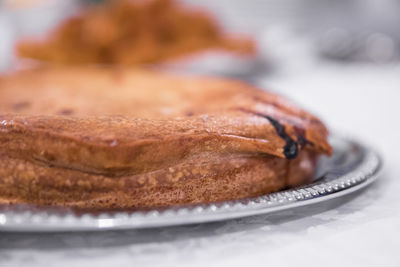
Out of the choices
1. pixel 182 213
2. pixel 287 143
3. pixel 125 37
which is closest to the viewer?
pixel 182 213

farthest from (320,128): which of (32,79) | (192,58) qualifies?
(192,58)

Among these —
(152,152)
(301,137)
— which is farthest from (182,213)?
(301,137)

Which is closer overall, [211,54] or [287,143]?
[287,143]

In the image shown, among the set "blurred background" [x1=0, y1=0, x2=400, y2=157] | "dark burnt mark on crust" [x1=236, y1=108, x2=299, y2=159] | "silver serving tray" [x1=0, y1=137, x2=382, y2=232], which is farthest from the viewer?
"blurred background" [x1=0, y1=0, x2=400, y2=157]

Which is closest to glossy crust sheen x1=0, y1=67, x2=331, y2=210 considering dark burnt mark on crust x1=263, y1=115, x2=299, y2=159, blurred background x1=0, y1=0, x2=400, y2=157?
dark burnt mark on crust x1=263, y1=115, x2=299, y2=159

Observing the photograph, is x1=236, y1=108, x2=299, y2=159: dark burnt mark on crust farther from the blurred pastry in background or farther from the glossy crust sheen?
the blurred pastry in background

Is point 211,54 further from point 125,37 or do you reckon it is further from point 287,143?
point 287,143

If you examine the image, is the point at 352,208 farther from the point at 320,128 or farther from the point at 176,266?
the point at 176,266

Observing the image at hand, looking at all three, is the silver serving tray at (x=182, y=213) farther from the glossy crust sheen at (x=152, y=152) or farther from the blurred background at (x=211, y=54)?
the blurred background at (x=211, y=54)
